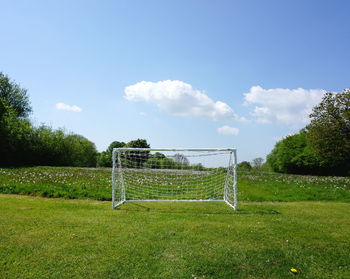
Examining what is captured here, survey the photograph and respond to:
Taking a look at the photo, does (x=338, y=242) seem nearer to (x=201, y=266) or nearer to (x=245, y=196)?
(x=201, y=266)

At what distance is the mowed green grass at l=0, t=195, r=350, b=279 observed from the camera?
13.1ft

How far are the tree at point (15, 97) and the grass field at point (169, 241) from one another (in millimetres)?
45071

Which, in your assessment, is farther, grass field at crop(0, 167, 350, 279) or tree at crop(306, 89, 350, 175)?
tree at crop(306, 89, 350, 175)

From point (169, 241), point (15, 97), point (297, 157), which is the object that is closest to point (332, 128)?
point (297, 157)

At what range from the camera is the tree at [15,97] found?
45.8 metres

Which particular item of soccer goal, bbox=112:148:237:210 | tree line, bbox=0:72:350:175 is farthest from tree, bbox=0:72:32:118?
soccer goal, bbox=112:148:237:210

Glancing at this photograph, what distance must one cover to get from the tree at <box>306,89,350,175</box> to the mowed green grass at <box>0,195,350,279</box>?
2029 centimetres

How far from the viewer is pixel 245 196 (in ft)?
37.9

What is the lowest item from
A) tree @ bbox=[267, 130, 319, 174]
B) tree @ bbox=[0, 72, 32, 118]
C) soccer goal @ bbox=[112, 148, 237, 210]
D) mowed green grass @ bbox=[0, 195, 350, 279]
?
mowed green grass @ bbox=[0, 195, 350, 279]

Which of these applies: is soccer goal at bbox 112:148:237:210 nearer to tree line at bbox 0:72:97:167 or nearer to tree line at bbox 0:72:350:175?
tree line at bbox 0:72:350:175

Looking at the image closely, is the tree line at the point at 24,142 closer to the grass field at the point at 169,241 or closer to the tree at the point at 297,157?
the grass field at the point at 169,241

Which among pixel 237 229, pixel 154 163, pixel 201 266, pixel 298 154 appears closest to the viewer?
pixel 201 266

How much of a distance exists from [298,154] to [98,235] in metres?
41.8

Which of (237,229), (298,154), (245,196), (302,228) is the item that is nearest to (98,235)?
(237,229)
